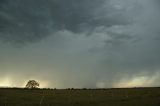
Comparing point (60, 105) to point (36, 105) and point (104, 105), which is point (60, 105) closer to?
point (36, 105)

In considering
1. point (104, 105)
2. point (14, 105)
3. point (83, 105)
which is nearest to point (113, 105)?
point (104, 105)

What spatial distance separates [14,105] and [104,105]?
57.2 feet

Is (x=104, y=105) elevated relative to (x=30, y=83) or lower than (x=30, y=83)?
lower

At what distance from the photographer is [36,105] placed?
51.1 m

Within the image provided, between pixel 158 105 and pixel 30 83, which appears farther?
pixel 30 83

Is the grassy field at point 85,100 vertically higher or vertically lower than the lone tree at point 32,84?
lower

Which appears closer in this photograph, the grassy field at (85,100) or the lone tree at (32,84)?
the grassy field at (85,100)

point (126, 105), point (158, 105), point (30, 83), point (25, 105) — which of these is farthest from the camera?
point (30, 83)

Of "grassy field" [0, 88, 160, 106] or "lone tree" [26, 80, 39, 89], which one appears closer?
"grassy field" [0, 88, 160, 106]

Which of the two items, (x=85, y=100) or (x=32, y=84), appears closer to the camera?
(x=85, y=100)

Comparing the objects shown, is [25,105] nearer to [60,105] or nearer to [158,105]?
[60,105]

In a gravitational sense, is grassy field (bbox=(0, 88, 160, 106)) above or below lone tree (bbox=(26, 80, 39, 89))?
below

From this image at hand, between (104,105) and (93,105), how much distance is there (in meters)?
2.06

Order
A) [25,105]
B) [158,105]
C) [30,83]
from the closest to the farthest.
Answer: [158,105] → [25,105] → [30,83]
